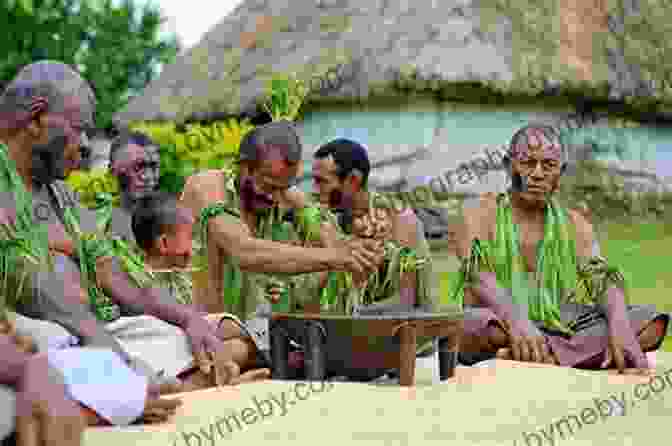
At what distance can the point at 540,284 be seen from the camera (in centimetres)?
613

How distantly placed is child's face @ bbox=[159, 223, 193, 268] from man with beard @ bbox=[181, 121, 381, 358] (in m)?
0.07

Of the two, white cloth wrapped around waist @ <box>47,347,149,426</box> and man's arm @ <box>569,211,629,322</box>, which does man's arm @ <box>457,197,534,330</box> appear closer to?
man's arm @ <box>569,211,629,322</box>

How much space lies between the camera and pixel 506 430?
13.8 feet

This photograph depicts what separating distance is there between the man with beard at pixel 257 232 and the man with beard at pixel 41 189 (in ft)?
3.31

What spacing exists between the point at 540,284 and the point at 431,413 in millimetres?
1825

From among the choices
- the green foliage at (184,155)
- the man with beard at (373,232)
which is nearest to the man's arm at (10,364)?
the man with beard at (373,232)

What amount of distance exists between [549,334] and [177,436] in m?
2.60

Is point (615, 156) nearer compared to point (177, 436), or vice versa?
point (177, 436)

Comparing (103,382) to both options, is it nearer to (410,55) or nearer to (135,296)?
(135,296)

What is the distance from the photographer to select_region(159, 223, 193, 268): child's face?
5559mm

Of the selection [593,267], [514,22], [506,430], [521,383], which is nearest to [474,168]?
[514,22]

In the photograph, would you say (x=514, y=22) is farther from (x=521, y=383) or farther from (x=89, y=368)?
(x=89, y=368)

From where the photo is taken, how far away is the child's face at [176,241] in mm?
5559

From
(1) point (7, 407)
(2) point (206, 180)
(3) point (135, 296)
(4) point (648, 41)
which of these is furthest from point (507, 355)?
(4) point (648, 41)
